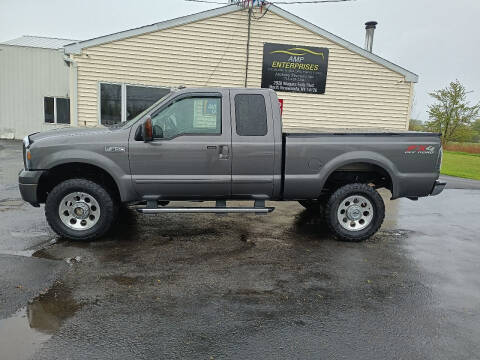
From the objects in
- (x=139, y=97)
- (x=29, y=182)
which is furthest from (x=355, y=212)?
(x=139, y=97)

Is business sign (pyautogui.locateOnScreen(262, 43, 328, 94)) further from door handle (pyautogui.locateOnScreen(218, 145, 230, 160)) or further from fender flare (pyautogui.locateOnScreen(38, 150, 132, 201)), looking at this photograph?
fender flare (pyautogui.locateOnScreen(38, 150, 132, 201))

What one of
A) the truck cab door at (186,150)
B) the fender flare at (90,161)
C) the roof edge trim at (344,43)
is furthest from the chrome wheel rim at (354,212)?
the roof edge trim at (344,43)

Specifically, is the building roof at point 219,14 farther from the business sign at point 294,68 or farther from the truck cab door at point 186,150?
the truck cab door at point 186,150

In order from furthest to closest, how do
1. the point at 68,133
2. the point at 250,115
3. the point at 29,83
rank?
the point at 29,83 → the point at 250,115 → the point at 68,133

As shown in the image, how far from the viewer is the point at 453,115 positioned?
42312 millimetres

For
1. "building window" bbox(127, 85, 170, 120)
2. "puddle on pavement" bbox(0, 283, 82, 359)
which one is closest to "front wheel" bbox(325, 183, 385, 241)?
"puddle on pavement" bbox(0, 283, 82, 359)

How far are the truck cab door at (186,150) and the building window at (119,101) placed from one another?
7.66m

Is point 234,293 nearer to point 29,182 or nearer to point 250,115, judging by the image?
point 250,115

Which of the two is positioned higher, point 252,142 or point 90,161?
point 252,142

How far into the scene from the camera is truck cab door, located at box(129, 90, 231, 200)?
505 centimetres

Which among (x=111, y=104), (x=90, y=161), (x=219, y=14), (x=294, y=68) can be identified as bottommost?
(x=90, y=161)

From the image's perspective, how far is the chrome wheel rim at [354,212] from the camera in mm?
5547

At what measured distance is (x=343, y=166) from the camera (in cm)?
548

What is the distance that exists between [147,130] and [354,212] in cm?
306
